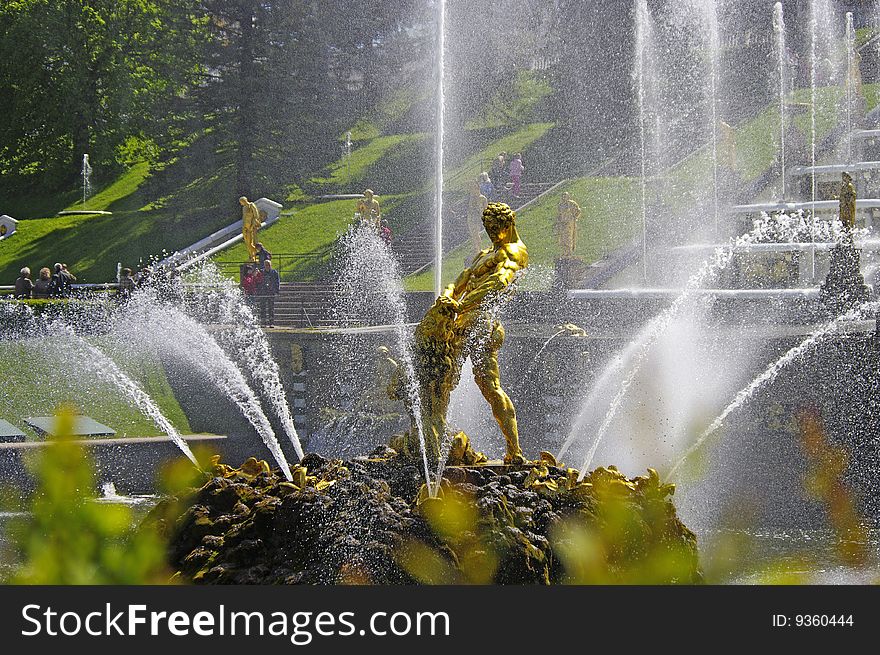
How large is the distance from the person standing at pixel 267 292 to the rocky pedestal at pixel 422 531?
12765 millimetres

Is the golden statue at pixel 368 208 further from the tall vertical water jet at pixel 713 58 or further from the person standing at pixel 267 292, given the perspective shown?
the tall vertical water jet at pixel 713 58

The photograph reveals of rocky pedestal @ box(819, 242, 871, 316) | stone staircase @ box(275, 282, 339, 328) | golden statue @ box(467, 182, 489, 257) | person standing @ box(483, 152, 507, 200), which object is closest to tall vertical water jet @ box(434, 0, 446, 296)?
rocky pedestal @ box(819, 242, 871, 316)

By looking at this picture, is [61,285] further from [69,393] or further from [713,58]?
[713,58]

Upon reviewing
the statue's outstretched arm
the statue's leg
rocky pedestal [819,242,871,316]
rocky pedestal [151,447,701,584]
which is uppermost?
rocky pedestal [819,242,871,316]

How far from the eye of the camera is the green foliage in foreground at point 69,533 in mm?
5398

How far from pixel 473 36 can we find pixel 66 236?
1162cm

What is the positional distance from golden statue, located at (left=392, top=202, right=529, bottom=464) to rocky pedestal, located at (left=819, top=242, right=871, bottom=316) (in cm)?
906

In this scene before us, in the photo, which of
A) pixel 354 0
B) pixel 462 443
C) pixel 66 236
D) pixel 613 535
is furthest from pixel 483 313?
pixel 354 0

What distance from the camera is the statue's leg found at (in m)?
9.40

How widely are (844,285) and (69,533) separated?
13402mm

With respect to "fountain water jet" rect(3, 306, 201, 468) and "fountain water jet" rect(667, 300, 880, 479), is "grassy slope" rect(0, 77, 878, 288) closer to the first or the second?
"fountain water jet" rect(3, 306, 201, 468)

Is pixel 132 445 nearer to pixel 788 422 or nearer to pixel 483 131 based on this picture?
pixel 788 422

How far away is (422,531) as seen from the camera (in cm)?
802

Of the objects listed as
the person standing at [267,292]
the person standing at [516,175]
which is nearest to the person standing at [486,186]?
the person standing at [516,175]
